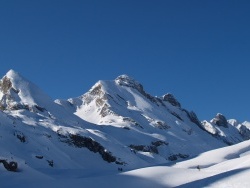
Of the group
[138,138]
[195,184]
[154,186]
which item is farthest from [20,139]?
[138,138]

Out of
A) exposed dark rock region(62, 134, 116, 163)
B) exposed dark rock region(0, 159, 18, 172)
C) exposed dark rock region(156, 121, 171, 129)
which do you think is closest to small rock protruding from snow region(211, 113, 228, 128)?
exposed dark rock region(156, 121, 171, 129)

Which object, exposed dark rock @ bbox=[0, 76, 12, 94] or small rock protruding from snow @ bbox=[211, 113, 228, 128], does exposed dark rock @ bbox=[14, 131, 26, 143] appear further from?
small rock protruding from snow @ bbox=[211, 113, 228, 128]

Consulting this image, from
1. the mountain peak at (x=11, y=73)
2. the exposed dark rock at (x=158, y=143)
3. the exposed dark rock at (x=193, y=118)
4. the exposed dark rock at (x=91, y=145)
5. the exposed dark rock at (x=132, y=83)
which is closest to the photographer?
the exposed dark rock at (x=91, y=145)

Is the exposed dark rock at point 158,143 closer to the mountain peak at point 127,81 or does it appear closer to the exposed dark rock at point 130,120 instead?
the exposed dark rock at point 130,120

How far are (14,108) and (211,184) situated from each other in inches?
2868

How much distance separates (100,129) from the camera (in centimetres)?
9031

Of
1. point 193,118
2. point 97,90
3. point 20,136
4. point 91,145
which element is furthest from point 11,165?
point 193,118

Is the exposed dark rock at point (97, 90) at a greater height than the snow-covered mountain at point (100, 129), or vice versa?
the exposed dark rock at point (97, 90)

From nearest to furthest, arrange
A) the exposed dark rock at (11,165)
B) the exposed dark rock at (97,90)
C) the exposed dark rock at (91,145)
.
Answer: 1. the exposed dark rock at (11,165)
2. the exposed dark rock at (91,145)
3. the exposed dark rock at (97,90)

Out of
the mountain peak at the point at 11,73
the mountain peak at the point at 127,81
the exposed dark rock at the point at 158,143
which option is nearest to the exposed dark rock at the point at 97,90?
the mountain peak at the point at 127,81

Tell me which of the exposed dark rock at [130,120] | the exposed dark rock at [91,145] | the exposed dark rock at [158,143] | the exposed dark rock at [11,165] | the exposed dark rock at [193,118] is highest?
the exposed dark rock at [193,118]

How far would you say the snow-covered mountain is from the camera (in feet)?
173

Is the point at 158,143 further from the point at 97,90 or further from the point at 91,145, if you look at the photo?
the point at 97,90

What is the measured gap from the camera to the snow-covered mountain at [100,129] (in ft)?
173
